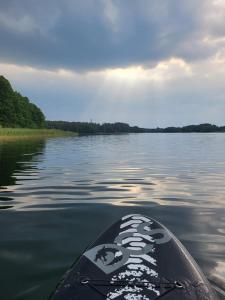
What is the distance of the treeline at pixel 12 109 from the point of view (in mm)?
75000

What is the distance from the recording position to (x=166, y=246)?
467cm

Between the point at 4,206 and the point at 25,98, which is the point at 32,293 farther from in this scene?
the point at 25,98

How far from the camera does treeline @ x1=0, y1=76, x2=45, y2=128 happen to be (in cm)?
7500

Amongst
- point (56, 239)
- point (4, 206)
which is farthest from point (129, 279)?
point (4, 206)

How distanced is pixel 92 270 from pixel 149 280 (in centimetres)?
61

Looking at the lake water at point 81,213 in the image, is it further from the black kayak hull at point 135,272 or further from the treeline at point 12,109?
the treeline at point 12,109

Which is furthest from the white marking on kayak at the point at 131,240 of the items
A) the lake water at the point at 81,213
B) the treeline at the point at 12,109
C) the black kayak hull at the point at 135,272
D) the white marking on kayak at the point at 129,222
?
the treeline at the point at 12,109

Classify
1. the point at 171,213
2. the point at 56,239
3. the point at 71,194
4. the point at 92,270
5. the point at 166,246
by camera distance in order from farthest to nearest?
the point at 71,194
the point at 171,213
the point at 56,239
the point at 166,246
the point at 92,270

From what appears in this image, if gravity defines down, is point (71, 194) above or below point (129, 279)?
below

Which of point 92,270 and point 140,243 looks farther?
point 140,243

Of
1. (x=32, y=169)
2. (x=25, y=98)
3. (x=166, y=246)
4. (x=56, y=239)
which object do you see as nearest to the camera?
(x=166, y=246)

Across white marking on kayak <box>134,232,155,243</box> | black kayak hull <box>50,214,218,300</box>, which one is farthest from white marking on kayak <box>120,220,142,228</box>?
white marking on kayak <box>134,232,155,243</box>

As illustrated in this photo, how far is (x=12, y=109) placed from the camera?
77.2 meters

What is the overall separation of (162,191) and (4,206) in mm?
4771
